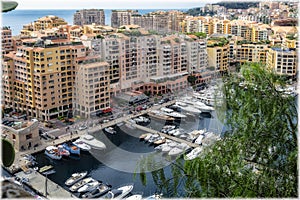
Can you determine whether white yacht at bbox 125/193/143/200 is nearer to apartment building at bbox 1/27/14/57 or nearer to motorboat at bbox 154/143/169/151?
motorboat at bbox 154/143/169/151

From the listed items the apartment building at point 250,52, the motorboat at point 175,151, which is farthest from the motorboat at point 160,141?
the apartment building at point 250,52

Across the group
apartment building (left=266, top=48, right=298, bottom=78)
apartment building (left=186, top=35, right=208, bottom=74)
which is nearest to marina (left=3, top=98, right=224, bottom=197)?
apartment building (left=186, top=35, right=208, bottom=74)

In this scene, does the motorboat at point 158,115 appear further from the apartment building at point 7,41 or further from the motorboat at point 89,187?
the apartment building at point 7,41

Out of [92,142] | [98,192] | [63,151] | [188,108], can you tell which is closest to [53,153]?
[63,151]

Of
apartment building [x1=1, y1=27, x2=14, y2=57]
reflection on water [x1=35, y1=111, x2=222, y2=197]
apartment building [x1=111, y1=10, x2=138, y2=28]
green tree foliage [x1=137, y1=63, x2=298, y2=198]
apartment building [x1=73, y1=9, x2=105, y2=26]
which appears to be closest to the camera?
green tree foliage [x1=137, y1=63, x2=298, y2=198]

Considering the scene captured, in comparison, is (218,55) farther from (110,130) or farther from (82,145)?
(82,145)

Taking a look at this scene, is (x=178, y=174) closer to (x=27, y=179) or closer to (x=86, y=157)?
(x=27, y=179)

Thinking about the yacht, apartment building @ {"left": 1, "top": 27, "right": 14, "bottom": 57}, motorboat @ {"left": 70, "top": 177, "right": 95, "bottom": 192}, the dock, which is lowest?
the dock
